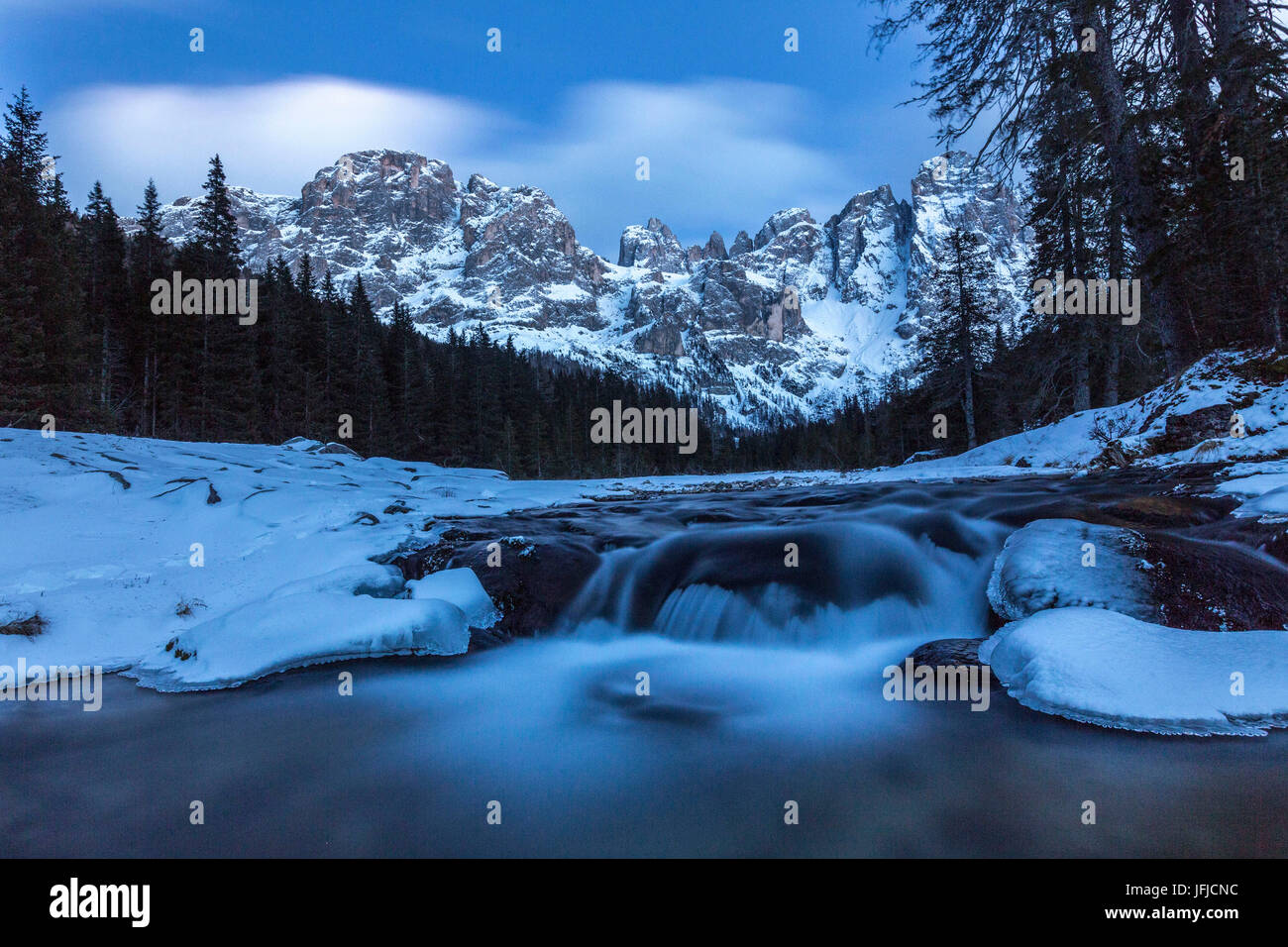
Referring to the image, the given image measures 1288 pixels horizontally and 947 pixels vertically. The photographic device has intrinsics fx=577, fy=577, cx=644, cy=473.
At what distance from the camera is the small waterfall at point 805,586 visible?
573 cm

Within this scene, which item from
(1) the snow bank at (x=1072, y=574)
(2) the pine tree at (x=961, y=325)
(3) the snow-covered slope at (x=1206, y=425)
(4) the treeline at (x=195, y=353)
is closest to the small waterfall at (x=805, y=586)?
(1) the snow bank at (x=1072, y=574)

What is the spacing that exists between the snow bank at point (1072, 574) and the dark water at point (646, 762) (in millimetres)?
588

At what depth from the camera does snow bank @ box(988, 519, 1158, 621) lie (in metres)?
4.28

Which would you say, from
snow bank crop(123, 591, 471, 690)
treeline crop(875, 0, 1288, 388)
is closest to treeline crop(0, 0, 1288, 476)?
treeline crop(875, 0, 1288, 388)

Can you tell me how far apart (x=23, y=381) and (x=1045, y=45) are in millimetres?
36211

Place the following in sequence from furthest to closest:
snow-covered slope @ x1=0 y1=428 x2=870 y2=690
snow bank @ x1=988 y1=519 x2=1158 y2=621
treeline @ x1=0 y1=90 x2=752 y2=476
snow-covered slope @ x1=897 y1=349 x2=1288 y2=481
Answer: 1. treeline @ x1=0 y1=90 x2=752 y2=476
2. snow-covered slope @ x1=897 y1=349 x2=1288 y2=481
3. snow-covered slope @ x1=0 y1=428 x2=870 y2=690
4. snow bank @ x1=988 y1=519 x2=1158 y2=621

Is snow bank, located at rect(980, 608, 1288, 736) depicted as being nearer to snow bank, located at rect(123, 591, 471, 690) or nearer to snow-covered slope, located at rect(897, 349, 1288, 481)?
snow-covered slope, located at rect(897, 349, 1288, 481)

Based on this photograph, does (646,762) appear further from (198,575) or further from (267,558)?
(198,575)

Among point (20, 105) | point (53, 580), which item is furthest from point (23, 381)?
point (53, 580)

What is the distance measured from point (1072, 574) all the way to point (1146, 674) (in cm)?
123

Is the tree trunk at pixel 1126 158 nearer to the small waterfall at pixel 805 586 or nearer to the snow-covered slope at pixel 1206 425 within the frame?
the snow-covered slope at pixel 1206 425

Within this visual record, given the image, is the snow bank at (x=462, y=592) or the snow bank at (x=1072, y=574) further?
the snow bank at (x=462, y=592)

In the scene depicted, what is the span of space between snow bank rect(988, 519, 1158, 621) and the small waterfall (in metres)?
0.57
